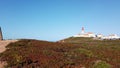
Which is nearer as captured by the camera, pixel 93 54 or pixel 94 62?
pixel 94 62

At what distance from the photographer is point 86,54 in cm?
2450

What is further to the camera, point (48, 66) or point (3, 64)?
point (3, 64)

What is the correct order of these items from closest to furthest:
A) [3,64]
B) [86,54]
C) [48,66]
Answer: [48,66], [3,64], [86,54]

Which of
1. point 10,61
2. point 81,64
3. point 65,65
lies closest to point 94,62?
point 81,64

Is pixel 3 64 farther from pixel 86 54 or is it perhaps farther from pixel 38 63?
pixel 86 54

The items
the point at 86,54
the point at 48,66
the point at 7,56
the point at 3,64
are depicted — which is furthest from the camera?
the point at 86,54

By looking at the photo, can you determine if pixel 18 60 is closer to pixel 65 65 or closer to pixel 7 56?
pixel 7 56

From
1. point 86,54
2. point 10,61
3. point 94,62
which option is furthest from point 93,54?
point 10,61

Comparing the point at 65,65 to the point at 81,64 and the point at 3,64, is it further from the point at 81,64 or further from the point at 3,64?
the point at 3,64

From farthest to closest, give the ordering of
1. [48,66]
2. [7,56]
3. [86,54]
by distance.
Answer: [86,54], [7,56], [48,66]

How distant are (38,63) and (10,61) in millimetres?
2704

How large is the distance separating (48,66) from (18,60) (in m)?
3.28

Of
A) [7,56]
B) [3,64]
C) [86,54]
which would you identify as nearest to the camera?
[3,64]

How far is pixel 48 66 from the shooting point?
17656 millimetres
